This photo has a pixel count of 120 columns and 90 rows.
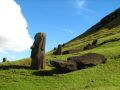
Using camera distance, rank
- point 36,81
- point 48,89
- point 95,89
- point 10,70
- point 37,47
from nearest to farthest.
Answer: point 95,89 → point 48,89 → point 36,81 → point 10,70 → point 37,47

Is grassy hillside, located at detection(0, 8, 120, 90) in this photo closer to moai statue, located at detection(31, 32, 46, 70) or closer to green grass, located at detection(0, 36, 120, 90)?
green grass, located at detection(0, 36, 120, 90)

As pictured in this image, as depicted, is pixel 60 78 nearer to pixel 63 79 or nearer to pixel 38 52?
pixel 63 79

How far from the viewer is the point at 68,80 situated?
4281 centimetres

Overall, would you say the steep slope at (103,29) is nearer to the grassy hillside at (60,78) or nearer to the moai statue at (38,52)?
the moai statue at (38,52)

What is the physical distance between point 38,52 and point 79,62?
20.4 ft

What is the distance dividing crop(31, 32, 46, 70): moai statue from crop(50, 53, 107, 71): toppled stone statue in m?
2.56

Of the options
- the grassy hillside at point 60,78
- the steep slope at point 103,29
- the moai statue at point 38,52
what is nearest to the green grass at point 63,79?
the grassy hillside at point 60,78

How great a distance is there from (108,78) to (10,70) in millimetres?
13536

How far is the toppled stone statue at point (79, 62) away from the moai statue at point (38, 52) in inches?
101

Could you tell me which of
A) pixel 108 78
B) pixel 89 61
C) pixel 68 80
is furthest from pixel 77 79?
pixel 89 61

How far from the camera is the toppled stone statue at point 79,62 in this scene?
4766 centimetres

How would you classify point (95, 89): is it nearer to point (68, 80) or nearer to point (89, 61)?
point (68, 80)

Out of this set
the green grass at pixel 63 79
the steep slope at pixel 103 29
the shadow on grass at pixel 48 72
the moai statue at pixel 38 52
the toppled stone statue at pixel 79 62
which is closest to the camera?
the green grass at pixel 63 79

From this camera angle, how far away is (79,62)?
49.2 m
